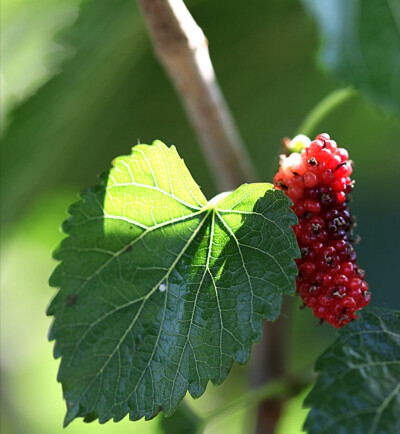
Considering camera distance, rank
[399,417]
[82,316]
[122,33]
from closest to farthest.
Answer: [399,417] → [82,316] → [122,33]

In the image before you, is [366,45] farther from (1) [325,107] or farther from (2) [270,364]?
(2) [270,364]

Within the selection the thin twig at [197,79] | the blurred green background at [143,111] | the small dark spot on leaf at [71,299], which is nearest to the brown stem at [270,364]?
the blurred green background at [143,111]

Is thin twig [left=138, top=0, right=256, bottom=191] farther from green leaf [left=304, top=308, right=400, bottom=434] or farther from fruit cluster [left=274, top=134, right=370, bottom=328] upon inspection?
green leaf [left=304, top=308, right=400, bottom=434]

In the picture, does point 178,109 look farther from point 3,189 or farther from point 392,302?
point 392,302

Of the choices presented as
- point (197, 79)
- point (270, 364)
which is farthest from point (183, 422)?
point (197, 79)

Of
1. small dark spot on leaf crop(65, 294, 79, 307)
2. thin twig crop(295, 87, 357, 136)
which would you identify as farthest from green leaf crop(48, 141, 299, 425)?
thin twig crop(295, 87, 357, 136)

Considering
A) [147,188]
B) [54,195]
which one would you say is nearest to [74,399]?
[147,188]
